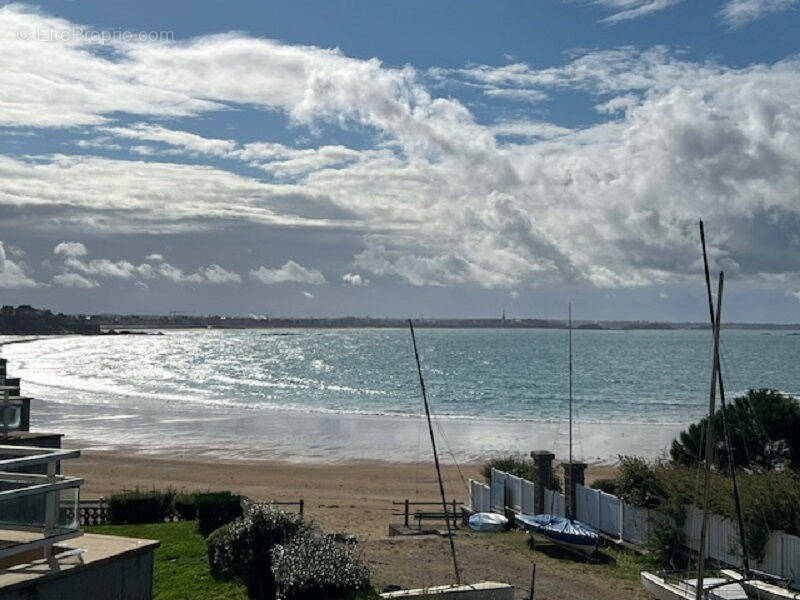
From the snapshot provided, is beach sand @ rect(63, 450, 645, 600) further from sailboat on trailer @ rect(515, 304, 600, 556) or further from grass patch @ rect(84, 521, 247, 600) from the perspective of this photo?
grass patch @ rect(84, 521, 247, 600)

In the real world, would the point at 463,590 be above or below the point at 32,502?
below

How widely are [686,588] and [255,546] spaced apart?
8.61 m

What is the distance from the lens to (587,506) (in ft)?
80.3

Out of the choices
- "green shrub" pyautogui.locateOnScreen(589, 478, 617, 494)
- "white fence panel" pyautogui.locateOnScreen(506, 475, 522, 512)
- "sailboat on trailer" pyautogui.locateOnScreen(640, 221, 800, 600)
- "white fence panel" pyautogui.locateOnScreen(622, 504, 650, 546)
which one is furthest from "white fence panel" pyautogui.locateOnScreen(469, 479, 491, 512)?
"sailboat on trailer" pyautogui.locateOnScreen(640, 221, 800, 600)

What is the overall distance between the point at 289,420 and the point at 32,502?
61167mm

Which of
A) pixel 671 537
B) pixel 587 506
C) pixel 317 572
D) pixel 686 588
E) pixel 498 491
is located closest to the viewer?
pixel 317 572

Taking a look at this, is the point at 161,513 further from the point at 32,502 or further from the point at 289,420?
the point at 289,420

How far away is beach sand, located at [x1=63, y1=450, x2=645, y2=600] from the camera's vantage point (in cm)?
1927

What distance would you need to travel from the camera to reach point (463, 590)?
53.0 ft

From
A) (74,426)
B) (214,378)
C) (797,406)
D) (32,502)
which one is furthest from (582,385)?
(32,502)

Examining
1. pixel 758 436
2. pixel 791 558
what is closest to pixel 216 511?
pixel 791 558

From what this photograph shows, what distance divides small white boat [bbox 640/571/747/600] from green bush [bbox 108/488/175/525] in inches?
500

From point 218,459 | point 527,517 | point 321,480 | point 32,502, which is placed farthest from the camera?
point 218,459

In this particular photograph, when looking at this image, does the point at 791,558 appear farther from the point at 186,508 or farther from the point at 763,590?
the point at 186,508
